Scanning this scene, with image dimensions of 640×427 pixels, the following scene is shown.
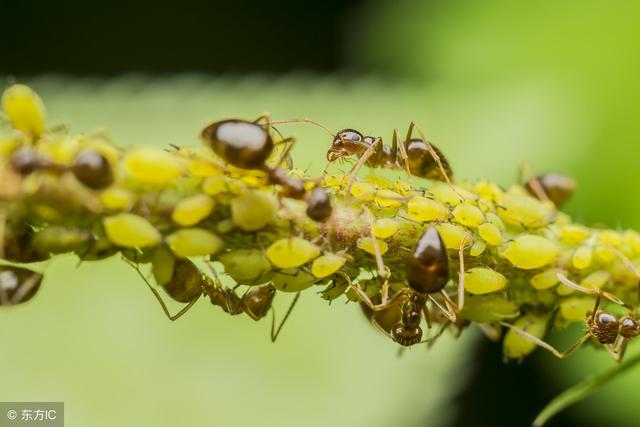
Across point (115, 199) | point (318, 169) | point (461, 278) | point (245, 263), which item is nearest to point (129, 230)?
point (115, 199)

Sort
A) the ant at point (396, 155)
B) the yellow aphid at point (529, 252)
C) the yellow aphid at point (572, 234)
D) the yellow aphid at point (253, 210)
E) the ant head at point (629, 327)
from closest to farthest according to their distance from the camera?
the yellow aphid at point (253, 210) → the yellow aphid at point (529, 252) → the yellow aphid at point (572, 234) → the ant head at point (629, 327) → the ant at point (396, 155)

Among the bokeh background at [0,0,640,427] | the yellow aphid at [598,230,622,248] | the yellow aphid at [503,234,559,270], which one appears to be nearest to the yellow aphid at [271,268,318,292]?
the yellow aphid at [503,234,559,270]

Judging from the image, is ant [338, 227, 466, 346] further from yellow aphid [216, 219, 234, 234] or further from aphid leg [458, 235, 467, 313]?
yellow aphid [216, 219, 234, 234]

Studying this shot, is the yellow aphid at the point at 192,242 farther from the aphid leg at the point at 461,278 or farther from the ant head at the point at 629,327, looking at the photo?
the ant head at the point at 629,327

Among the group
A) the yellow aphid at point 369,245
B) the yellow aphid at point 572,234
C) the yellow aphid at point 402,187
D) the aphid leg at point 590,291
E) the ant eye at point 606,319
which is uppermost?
the yellow aphid at point 402,187

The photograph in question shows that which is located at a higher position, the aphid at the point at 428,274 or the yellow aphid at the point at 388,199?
the yellow aphid at the point at 388,199

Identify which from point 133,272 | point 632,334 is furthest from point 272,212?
point 133,272

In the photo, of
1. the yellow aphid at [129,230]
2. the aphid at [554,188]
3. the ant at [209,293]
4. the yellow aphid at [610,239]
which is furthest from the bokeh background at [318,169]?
the yellow aphid at [129,230]
